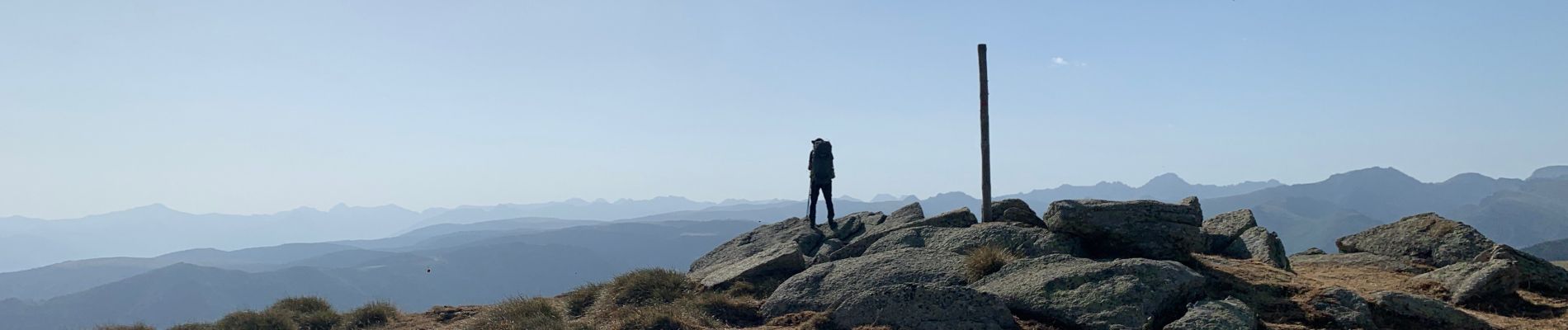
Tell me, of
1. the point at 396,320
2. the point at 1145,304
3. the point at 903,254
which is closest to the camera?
the point at 1145,304

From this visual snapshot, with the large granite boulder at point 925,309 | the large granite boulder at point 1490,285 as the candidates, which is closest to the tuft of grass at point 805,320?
the large granite boulder at point 925,309

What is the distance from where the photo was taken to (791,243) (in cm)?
1702

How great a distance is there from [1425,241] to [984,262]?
10.7 metres

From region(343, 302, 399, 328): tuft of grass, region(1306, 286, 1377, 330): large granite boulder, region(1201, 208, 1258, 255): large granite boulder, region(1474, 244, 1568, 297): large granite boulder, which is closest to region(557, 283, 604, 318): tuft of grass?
region(343, 302, 399, 328): tuft of grass

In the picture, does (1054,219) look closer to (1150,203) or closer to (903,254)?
(1150,203)

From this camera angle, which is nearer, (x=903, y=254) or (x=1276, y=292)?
(x=1276, y=292)

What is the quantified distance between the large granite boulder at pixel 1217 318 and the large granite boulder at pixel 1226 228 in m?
7.41

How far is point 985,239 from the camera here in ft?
51.3

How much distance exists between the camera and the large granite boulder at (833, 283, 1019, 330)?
1084cm

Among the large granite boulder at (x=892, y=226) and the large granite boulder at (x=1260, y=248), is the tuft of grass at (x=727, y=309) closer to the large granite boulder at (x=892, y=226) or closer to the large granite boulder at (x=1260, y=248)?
the large granite boulder at (x=892, y=226)

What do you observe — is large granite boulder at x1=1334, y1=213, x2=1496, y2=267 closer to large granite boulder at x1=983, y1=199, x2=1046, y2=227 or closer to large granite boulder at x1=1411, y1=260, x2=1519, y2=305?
large granite boulder at x1=1411, y1=260, x2=1519, y2=305

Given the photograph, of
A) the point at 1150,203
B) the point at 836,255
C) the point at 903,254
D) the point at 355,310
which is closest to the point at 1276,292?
the point at 1150,203

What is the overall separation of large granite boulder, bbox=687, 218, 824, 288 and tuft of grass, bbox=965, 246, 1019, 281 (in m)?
3.87

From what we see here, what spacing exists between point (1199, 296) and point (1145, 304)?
125cm
